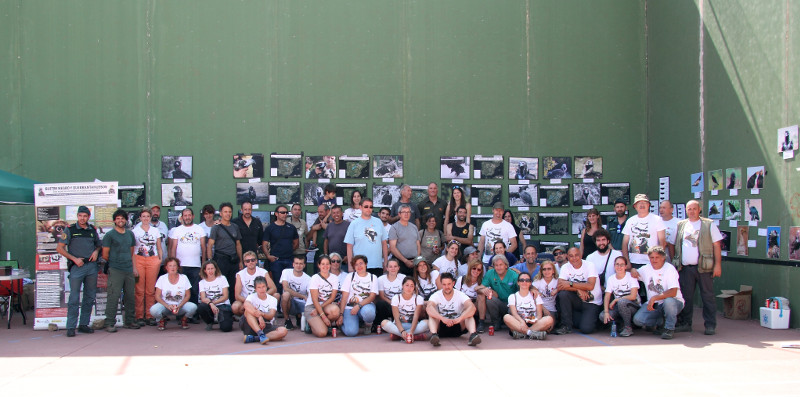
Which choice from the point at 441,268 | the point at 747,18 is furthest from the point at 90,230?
the point at 747,18

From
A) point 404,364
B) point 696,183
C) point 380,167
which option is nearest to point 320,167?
point 380,167

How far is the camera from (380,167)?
1308cm

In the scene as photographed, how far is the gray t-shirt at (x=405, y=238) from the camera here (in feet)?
34.9

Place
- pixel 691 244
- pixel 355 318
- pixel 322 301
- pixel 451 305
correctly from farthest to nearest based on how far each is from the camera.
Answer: pixel 322 301 → pixel 691 244 → pixel 355 318 → pixel 451 305

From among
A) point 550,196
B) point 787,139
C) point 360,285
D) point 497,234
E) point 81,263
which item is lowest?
point 360,285

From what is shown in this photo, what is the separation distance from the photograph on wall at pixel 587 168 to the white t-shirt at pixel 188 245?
24.2 feet

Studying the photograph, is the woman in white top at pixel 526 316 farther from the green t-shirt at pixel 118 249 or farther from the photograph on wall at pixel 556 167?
the green t-shirt at pixel 118 249

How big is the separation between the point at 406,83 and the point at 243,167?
3.61 metres

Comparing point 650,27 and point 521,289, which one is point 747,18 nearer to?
point 650,27

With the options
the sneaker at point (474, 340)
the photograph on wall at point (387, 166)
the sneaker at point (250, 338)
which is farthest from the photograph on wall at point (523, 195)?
the sneaker at point (250, 338)

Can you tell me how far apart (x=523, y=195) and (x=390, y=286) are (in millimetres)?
4614

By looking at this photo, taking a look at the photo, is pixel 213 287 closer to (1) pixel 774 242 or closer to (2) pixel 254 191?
(2) pixel 254 191

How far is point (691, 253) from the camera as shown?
9469 mm

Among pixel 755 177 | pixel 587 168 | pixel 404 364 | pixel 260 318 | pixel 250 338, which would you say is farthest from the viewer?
pixel 587 168
